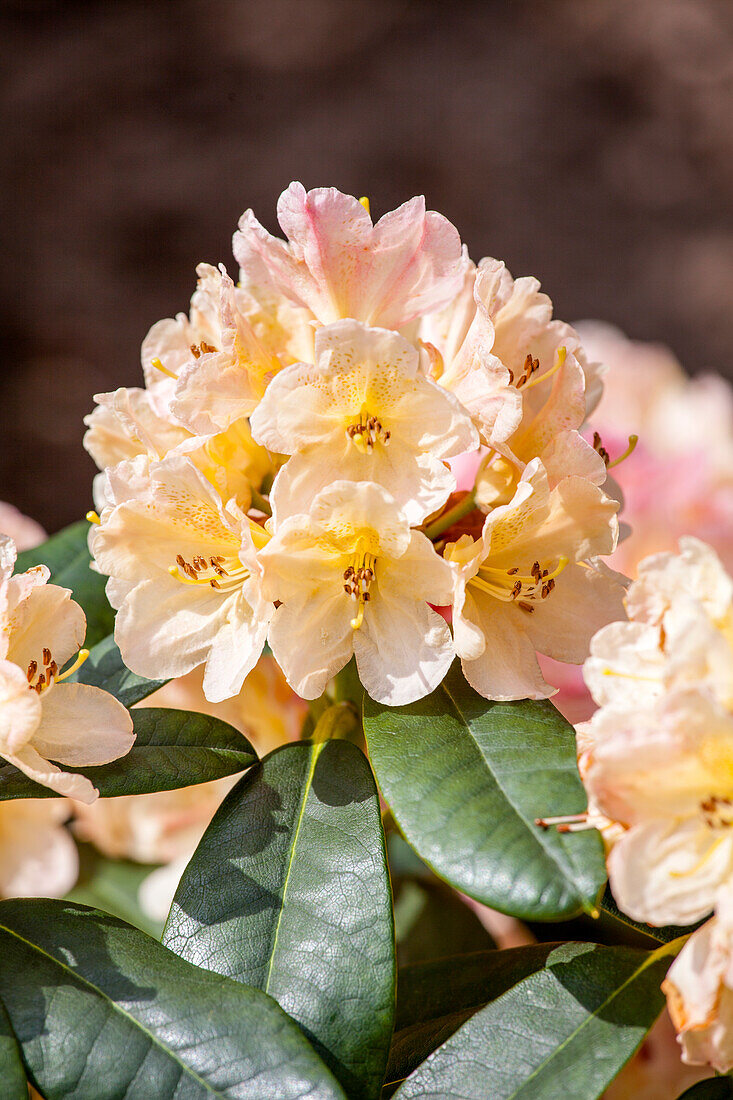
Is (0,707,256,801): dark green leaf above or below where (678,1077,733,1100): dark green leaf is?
above

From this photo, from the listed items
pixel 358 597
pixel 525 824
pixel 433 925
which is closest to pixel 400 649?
pixel 358 597

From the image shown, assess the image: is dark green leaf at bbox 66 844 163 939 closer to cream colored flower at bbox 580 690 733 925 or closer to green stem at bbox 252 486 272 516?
green stem at bbox 252 486 272 516

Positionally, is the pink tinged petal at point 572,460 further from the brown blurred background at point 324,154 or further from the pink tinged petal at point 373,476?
the brown blurred background at point 324,154

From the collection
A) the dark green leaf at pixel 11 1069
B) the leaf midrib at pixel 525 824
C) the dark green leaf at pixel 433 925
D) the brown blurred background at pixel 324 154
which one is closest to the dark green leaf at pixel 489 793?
the leaf midrib at pixel 525 824

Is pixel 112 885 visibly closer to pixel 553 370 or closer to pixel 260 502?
pixel 260 502

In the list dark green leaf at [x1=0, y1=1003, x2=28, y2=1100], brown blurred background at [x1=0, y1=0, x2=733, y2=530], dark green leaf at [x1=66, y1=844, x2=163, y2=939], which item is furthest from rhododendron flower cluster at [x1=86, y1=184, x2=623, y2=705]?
brown blurred background at [x1=0, y1=0, x2=733, y2=530]

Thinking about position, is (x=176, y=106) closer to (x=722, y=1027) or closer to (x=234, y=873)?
(x=234, y=873)
